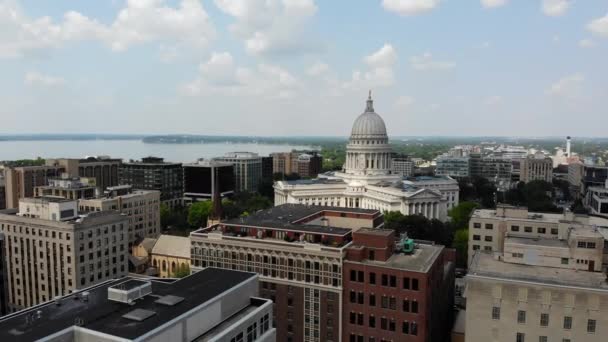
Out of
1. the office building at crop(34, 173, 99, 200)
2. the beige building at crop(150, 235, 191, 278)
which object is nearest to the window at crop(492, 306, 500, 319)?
the beige building at crop(150, 235, 191, 278)

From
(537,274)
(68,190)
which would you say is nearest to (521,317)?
(537,274)

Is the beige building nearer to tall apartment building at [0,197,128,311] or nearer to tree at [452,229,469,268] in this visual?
tall apartment building at [0,197,128,311]

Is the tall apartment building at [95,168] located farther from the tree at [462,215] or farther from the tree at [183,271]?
the tree at [462,215]

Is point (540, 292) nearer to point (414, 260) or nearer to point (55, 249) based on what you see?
point (414, 260)

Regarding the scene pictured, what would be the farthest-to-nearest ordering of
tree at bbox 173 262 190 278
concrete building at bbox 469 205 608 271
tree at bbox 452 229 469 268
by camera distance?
tree at bbox 452 229 469 268 < tree at bbox 173 262 190 278 < concrete building at bbox 469 205 608 271

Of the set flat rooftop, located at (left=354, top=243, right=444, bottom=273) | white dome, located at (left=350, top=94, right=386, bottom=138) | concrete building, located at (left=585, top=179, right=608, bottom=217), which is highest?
white dome, located at (left=350, top=94, right=386, bottom=138)

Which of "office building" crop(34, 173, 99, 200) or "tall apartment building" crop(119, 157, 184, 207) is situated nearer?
"office building" crop(34, 173, 99, 200)

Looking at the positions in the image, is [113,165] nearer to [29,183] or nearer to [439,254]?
[29,183]
